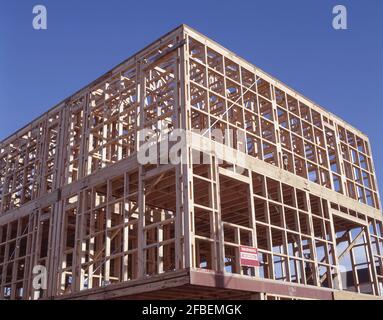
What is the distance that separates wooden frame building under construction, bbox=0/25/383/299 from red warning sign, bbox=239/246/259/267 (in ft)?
0.45

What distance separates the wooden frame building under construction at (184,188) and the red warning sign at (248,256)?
0.45 feet

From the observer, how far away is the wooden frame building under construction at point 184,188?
1662 centimetres

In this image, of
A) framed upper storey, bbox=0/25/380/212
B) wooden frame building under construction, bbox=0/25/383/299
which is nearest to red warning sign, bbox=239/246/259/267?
wooden frame building under construction, bbox=0/25/383/299

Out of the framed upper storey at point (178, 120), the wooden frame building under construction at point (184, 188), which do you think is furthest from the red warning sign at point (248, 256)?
the framed upper storey at point (178, 120)

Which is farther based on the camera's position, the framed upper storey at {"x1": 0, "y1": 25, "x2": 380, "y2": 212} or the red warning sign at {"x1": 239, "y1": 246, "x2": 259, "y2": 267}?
the framed upper storey at {"x1": 0, "y1": 25, "x2": 380, "y2": 212}

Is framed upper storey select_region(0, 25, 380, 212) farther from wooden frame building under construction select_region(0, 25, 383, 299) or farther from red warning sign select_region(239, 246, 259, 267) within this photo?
red warning sign select_region(239, 246, 259, 267)

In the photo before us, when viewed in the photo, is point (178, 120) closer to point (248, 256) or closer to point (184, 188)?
point (184, 188)

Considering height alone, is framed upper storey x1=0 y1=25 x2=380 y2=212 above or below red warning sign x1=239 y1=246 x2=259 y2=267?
above

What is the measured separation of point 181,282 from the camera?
1479 centimetres

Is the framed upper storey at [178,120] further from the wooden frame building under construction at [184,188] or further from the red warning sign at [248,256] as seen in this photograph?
the red warning sign at [248,256]

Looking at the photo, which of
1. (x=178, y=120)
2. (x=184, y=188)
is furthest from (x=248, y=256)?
(x=178, y=120)

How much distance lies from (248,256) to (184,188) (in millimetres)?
3210

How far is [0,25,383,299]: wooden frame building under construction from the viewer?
16.6 meters

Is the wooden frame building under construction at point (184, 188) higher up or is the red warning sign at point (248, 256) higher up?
the wooden frame building under construction at point (184, 188)
